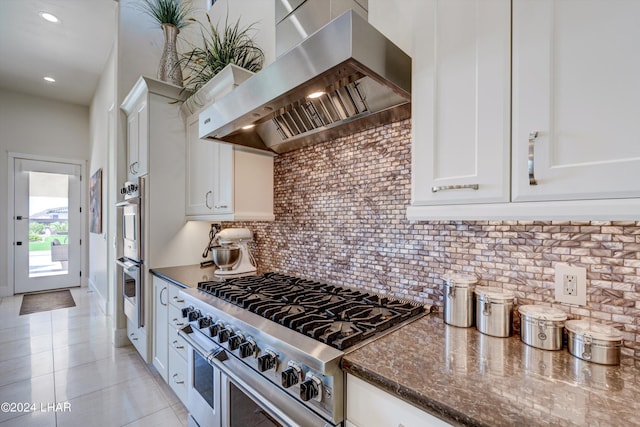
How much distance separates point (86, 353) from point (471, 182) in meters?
3.69

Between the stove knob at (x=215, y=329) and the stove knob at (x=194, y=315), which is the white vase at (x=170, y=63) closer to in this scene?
the stove knob at (x=194, y=315)

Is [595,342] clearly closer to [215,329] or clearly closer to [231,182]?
[215,329]

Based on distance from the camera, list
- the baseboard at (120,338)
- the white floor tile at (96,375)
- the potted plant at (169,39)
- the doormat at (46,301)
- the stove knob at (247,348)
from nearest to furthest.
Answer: the stove knob at (247,348), the white floor tile at (96,375), the potted plant at (169,39), the baseboard at (120,338), the doormat at (46,301)

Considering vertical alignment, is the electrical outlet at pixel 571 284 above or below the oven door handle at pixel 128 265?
above

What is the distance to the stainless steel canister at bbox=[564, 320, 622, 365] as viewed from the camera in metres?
0.82

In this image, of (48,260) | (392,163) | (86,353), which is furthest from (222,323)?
(48,260)

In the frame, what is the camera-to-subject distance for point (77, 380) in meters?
2.36

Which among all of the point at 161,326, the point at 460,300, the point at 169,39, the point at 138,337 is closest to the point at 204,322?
the point at 161,326

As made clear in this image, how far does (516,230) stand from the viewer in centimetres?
107

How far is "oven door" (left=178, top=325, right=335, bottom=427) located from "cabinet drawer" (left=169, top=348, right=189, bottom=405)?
38 centimetres

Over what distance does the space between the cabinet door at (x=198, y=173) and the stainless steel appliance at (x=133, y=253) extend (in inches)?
15.1

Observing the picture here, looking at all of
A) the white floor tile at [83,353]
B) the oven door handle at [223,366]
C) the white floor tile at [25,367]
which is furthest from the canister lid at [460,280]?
the white floor tile at [25,367]

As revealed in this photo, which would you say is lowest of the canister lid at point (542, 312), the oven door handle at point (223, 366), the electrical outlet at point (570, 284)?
the oven door handle at point (223, 366)

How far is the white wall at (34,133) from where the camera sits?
15.4 feet
